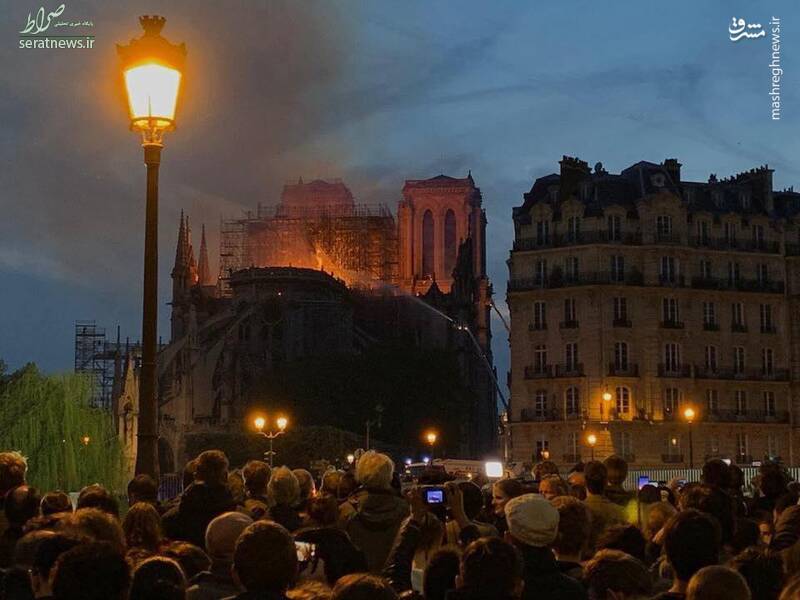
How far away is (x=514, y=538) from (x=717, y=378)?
208ft

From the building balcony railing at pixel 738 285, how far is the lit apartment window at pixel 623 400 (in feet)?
22.7

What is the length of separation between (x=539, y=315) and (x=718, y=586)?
63448 mm

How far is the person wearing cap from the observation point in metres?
7.05

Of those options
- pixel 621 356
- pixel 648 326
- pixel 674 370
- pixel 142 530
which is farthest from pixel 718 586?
pixel 674 370

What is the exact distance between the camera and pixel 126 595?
545 centimetres

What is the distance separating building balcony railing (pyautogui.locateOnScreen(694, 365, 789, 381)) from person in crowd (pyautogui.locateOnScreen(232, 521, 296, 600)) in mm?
64505

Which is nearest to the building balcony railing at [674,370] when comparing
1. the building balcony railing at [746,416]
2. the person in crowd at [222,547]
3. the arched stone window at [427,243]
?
the building balcony railing at [746,416]

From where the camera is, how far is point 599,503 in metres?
10.9

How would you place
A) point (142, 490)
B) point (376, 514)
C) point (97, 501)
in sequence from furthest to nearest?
point (142, 490)
point (376, 514)
point (97, 501)

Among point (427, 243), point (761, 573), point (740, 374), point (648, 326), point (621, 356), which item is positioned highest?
point (427, 243)

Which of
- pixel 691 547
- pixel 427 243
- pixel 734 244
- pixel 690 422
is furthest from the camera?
pixel 427 243

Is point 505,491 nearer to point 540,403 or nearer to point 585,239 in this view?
point 540,403

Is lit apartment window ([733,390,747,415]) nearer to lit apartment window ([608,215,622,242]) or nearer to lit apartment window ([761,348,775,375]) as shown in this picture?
lit apartment window ([761,348,775,375])

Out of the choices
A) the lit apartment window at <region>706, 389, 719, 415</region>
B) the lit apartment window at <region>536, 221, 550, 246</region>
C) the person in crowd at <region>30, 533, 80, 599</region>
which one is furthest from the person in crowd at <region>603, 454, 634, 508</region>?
the lit apartment window at <region>706, 389, 719, 415</region>
